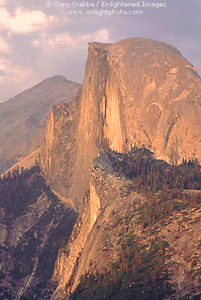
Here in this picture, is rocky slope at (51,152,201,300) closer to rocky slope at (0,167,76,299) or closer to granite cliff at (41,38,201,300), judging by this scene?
granite cliff at (41,38,201,300)

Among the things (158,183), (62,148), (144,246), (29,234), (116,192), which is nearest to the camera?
(144,246)

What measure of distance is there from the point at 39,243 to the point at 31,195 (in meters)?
20.9

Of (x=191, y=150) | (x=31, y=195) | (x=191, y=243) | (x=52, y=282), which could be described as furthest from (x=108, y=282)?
(x=31, y=195)

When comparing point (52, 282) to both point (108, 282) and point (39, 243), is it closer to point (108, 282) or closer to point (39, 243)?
point (39, 243)

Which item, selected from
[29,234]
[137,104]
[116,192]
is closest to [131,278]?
[116,192]

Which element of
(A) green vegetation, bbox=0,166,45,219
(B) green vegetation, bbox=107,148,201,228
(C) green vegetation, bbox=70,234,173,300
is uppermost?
(A) green vegetation, bbox=0,166,45,219

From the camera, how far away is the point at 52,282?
64.9 m

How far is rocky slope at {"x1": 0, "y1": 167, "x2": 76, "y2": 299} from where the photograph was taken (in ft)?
226

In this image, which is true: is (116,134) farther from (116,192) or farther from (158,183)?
(158,183)

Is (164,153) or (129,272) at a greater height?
(164,153)

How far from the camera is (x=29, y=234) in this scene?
82875mm

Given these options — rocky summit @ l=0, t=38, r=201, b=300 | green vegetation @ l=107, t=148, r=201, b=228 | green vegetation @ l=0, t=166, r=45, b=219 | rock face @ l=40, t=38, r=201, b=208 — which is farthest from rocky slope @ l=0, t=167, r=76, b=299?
green vegetation @ l=107, t=148, r=201, b=228

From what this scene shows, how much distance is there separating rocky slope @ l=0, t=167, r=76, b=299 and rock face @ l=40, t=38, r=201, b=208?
28.6 ft

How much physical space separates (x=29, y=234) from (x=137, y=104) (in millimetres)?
48142
